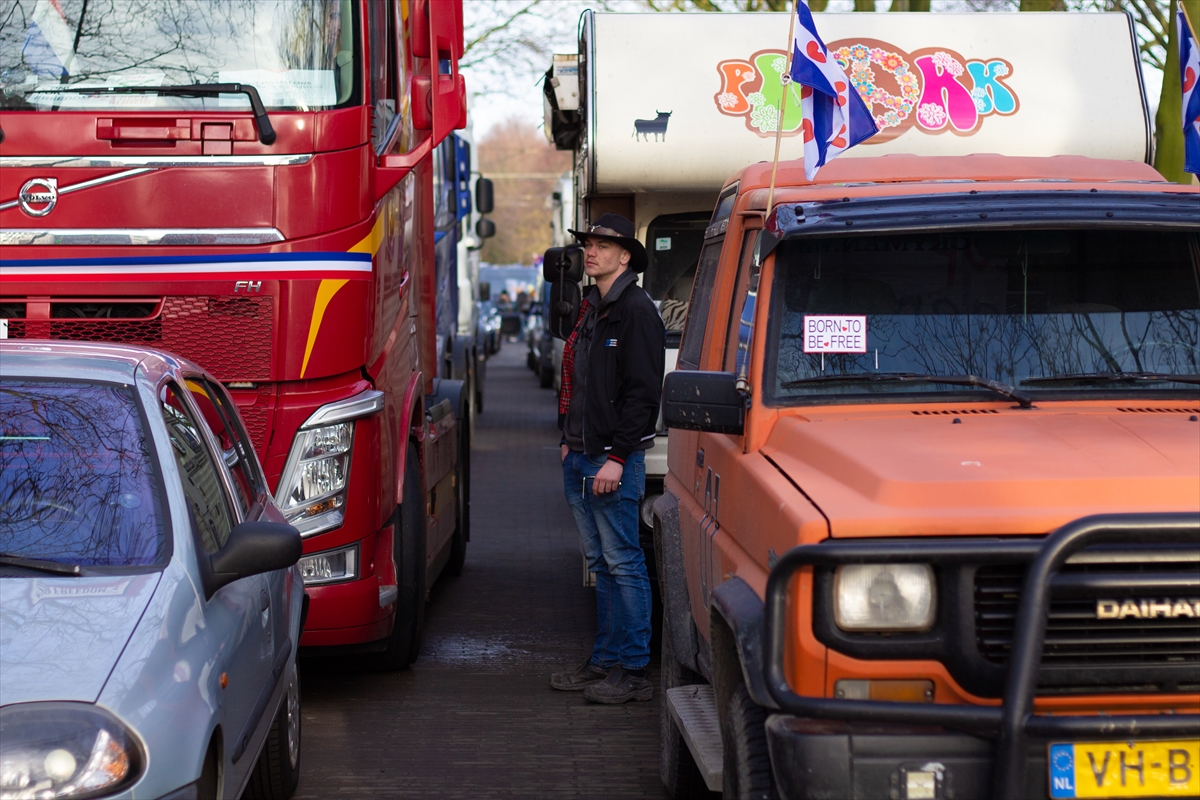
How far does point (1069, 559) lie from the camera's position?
10.5 feet

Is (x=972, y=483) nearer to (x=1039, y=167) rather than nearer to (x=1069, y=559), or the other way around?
(x=1069, y=559)

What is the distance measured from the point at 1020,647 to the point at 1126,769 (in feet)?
1.22

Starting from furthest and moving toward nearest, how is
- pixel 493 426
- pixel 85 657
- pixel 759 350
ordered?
1. pixel 493 426
2. pixel 759 350
3. pixel 85 657

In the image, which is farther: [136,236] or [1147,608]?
[136,236]

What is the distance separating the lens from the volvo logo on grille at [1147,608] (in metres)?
3.25

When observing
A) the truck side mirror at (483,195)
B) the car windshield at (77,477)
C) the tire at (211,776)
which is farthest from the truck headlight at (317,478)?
the truck side mirror at (483,195)

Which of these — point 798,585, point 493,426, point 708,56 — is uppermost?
point 708,56

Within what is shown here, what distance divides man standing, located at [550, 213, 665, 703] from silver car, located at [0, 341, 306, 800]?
1.96 meters

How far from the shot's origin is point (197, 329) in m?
6.49

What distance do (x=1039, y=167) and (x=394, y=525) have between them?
3.64 meters

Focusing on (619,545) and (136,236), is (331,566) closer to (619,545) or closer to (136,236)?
(619,545)

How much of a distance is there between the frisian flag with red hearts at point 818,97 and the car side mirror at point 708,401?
0.98m

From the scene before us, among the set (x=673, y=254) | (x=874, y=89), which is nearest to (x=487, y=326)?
(x=673, y=254)

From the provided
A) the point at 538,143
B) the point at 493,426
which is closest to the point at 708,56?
the point at 493,426
